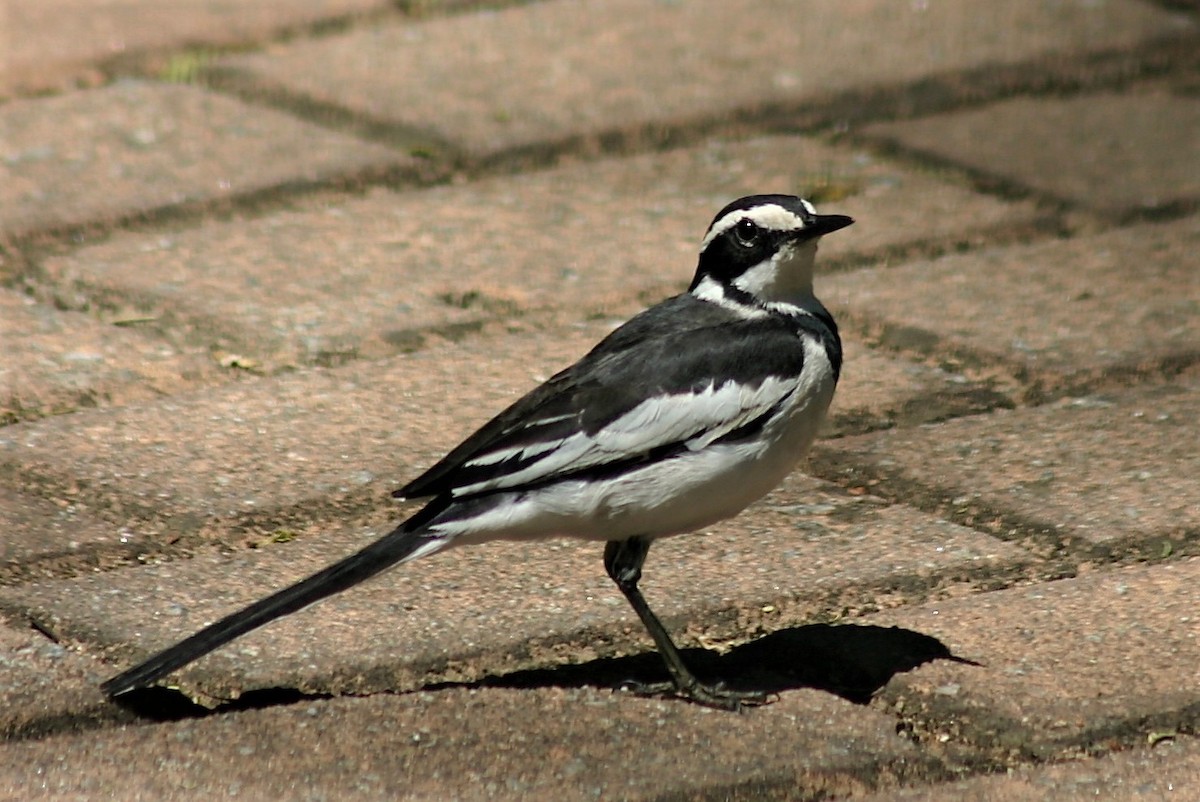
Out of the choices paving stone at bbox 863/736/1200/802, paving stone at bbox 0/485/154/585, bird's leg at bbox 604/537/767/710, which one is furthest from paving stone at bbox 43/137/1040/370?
→ paving stone at bbox 863/736/1200/802

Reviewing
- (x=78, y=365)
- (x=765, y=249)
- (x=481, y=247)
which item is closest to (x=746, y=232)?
(x=765, y=249)

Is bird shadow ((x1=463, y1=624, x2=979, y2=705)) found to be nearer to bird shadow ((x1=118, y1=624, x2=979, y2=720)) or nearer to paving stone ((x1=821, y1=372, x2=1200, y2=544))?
bird shadow ((x1=118, y1=624, x2=979, y2=720))

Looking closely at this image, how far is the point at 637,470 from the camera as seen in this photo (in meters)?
3.24

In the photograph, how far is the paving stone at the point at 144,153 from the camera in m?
5.50

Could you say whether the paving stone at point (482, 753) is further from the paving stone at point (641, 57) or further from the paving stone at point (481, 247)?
the paving stone at point (641, 57)

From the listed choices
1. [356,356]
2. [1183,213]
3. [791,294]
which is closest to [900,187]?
[1183,213]

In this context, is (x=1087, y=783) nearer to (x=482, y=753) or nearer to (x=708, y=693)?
(x=708, y=693)

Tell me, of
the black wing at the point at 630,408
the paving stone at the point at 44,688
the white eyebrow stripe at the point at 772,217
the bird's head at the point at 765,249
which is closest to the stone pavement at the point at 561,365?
the paving stone at the point at 44,688

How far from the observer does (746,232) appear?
362cm

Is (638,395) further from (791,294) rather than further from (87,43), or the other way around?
(87,43)

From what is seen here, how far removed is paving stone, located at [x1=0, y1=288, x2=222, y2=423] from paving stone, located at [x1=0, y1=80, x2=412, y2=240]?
2.23 ft

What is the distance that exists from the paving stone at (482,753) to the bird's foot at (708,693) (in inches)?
0.8

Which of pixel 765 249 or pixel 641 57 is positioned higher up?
pixel 765 249

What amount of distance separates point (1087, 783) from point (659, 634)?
2.35 ft
